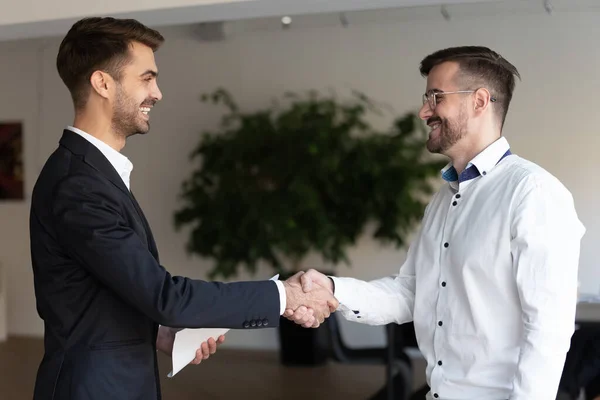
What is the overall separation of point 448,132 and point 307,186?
433 centimetres

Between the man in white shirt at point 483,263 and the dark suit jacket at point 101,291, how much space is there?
1.67 ft

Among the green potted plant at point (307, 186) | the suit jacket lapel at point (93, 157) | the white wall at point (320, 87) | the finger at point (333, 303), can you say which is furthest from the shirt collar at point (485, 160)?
the white wall at point (320, 87)

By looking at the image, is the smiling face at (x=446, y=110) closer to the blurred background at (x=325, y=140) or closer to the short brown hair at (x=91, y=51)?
the short brown hair at (x=91, y=51)

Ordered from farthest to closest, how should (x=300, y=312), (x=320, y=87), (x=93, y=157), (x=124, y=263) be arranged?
(x=320, y=87) < (x=300, y=312) < (x=93, y=157) < (x=124, y=263)

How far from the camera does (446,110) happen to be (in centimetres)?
234

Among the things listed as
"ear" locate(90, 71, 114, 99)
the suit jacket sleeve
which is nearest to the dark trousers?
the suit jacket sleeve

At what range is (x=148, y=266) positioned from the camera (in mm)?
1979

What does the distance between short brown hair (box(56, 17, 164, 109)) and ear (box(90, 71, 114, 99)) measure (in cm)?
1

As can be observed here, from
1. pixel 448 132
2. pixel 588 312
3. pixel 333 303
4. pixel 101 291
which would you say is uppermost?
pixel 448 132

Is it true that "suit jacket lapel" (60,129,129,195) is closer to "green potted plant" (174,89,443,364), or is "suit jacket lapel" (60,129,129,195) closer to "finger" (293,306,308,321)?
"finger" (293,306,308,321)

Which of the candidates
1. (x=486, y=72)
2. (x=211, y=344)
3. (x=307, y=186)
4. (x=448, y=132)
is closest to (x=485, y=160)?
(x=448, y=132)

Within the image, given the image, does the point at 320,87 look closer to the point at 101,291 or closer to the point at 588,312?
the point at 588,312

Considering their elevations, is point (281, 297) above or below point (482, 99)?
below

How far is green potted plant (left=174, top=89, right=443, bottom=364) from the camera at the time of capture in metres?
6.69
